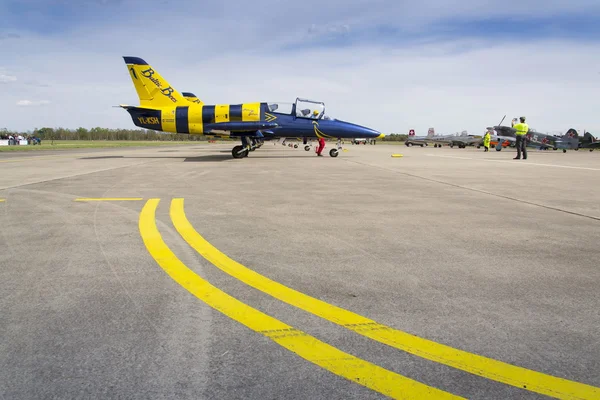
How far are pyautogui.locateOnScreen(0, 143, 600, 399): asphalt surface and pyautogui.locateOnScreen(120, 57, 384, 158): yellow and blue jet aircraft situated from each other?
40.0 ft

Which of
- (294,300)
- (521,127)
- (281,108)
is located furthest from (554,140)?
(294,300)

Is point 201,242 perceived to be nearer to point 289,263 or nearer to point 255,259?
point 255,259

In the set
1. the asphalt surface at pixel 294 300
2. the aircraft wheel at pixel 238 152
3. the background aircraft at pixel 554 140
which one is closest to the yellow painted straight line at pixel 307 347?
the asphalt surface at pixel 294 300

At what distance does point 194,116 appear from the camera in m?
17.9

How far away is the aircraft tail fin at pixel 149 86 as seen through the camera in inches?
731

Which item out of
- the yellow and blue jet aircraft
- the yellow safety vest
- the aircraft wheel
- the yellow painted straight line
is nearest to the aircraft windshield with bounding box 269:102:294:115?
the yellow and blue jet aircraft

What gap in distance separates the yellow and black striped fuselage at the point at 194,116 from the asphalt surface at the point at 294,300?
12262 mm

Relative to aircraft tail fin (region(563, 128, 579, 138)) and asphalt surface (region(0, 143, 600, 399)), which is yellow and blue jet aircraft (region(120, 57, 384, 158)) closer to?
asphalt surface (region(0, 143, 600, 399))

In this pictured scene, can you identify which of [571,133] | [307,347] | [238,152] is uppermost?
[571,133]

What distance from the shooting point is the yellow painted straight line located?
1.77 m

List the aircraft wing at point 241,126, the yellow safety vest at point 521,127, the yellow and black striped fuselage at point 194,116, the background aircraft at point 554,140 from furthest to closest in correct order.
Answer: the background aircraft at point 554,140 → the yellow safety vest at point 521,127 → the yellow and black striped fuselage at point 194,116 → the aircraft wing at point 241,126

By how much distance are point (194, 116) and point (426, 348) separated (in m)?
17.3

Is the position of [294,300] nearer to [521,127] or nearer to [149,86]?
[149,86]

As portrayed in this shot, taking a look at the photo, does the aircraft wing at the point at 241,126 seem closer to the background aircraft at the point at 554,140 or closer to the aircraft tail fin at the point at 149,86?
the aircraft tail fin at the point at 149,86
